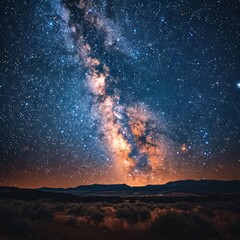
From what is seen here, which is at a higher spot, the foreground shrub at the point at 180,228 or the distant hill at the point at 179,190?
the distant hill at the point at 179,190

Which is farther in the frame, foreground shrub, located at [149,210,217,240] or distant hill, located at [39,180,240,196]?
distant hill, located at [39,180,240,196]

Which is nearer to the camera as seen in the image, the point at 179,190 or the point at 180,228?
the point at 180,228

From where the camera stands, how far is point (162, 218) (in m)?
13.2

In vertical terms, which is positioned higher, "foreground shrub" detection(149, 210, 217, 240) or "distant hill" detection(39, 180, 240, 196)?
"distant hill" detection(39, 180, 240, 196)

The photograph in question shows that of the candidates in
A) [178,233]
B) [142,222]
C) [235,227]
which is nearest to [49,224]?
[142,222]

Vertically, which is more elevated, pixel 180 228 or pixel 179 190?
pixel 179 190

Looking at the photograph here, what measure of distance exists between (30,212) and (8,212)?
6.76 ft

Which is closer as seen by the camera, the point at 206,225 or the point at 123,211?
the point at 206,225

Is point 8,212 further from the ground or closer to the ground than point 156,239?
further from the ground

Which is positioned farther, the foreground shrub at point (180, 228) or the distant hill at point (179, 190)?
the distant hill at point (179, 190)

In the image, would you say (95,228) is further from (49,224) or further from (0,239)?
Result: (0,239)

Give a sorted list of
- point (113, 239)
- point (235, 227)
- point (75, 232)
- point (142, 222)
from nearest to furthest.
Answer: point (113, 239), point (75, 232), point (235, 227), point (142, 222)

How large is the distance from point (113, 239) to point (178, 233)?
320 cm

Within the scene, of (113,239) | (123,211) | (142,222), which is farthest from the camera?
(123,211)
